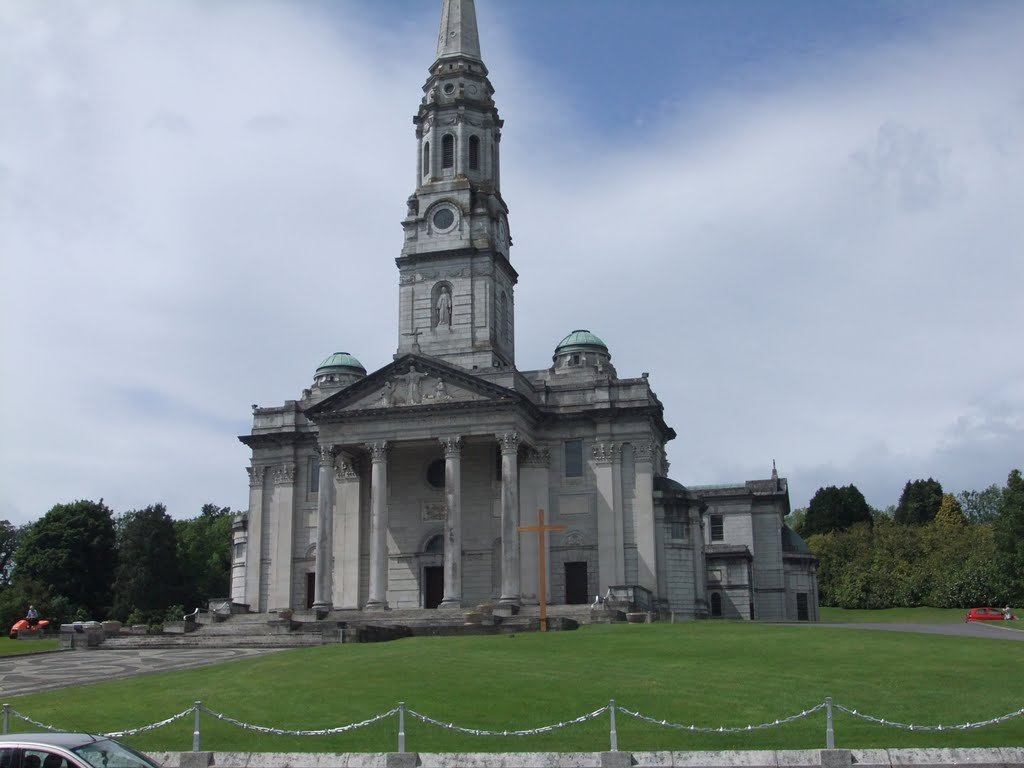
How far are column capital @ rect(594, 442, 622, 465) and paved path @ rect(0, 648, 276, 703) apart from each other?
22.9 metres

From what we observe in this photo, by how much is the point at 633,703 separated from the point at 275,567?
4207 cm

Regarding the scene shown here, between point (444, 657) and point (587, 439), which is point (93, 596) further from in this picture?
point (444, 657)

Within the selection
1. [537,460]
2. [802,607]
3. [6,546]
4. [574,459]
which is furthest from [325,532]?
[6,546]

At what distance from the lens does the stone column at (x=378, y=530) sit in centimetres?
5619

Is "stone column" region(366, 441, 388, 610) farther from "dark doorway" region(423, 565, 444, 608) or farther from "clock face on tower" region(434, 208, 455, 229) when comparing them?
"clock face on tower" region(434, 208, 455, 229)

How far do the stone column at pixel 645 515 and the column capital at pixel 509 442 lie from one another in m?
7.23

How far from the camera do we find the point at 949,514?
11769cm

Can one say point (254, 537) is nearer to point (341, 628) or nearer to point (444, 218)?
point (444, 218)

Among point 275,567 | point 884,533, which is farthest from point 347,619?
point 884,533

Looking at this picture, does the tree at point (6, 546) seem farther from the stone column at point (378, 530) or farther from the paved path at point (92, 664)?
the paved path at point (92, 664)

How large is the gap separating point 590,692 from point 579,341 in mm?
46279

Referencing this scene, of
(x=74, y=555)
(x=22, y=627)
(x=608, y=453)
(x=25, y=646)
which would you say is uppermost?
(x=608, y=453)

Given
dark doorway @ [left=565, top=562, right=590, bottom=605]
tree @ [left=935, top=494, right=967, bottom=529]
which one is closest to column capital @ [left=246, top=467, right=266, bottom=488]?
dark doorway @ [left=565, top=562, right=590, bottom=605]

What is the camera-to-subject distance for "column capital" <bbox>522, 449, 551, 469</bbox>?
199 feet
